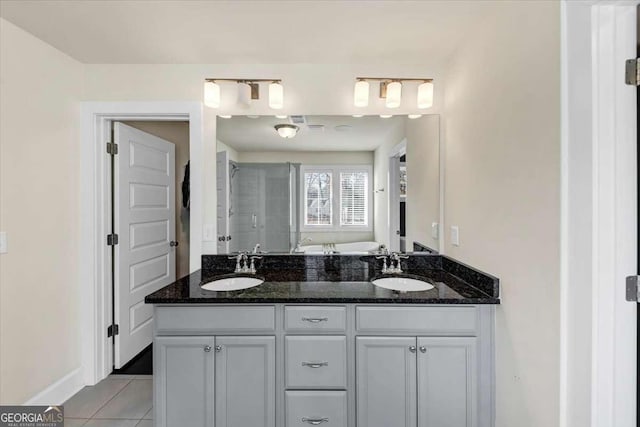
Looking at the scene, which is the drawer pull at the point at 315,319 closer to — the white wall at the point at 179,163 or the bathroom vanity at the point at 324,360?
the bathroom vanity at the point at 324,360

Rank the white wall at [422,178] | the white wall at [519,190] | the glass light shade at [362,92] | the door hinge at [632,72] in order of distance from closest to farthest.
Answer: the door hinge at [632,72], the white wall at [519,190], the glass light shade at [362,92], the white wall at [422,178]

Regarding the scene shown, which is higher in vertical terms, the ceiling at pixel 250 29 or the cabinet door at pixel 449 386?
the ceiling at pixel 250 29

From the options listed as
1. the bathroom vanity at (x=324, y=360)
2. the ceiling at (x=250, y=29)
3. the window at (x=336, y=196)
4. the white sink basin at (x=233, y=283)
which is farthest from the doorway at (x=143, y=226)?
the window at (x=336, y=196)

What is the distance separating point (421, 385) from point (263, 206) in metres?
1.48

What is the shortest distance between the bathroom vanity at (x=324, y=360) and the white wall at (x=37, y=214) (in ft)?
2.97

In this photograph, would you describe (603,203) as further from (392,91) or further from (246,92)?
(246,92)

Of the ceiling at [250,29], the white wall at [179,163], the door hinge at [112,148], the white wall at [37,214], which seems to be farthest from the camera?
the white wall at [179,163]

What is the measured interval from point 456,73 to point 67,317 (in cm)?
303

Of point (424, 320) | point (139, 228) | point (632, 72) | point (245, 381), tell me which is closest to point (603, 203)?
point (632, 72)

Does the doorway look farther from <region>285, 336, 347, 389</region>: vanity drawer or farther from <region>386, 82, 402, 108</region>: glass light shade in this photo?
<region>386, 82, 402, 108</region>: glass light shade

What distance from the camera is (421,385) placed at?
1575 millimetres

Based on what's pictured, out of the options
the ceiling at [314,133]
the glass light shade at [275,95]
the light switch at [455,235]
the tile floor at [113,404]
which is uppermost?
the glass light shade at [275,95]

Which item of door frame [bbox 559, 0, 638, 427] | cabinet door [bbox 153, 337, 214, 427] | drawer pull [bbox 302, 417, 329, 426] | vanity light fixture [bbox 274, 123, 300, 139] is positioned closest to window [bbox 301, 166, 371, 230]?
vanity light fixture [bbox 274, 123, 300, 139]

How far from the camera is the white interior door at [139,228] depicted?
2.46 metres
